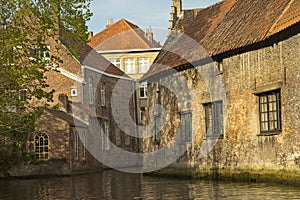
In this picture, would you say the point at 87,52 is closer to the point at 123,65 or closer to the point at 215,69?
the point at 123,65

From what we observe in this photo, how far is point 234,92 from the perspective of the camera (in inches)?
836

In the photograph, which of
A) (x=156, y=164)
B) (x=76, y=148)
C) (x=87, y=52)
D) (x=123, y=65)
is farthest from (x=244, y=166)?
(x=123, y=65)

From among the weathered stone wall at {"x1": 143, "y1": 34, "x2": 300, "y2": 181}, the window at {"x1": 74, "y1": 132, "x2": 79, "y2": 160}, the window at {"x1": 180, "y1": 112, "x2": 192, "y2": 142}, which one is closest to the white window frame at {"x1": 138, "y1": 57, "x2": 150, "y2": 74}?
the window at {"x1": 74, "y1": 132, "x2": 79, "y2": 160}

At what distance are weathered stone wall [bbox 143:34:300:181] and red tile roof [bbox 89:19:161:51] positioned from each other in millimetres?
30625

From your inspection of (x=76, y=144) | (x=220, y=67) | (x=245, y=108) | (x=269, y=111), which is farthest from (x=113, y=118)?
(x=269, y=111)

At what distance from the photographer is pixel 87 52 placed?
44344 mm

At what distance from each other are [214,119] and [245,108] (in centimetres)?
262

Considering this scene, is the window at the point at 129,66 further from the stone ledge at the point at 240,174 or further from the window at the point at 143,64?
the stone ledge at the point at 240,174

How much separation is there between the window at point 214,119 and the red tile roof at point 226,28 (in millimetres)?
2152

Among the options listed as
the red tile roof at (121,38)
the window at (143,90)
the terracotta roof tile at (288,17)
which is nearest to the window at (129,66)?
the red tile roof at (121,38)

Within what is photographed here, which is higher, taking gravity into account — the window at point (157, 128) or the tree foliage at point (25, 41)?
the tree foliage at point (25, 41)

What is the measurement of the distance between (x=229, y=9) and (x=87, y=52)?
20962 millimetres

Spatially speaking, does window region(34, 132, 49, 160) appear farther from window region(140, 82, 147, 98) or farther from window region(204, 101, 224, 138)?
window region(140, 82, 147, 98)

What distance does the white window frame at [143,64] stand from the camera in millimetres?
55562
